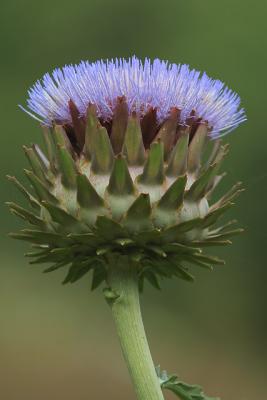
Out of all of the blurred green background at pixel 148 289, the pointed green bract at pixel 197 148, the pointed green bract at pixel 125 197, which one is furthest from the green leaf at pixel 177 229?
the blurred green background at pixel 148 289

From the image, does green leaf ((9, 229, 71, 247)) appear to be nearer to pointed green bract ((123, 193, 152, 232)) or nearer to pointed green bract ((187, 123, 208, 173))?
pointed green bract ((123, 193, 152, 232))

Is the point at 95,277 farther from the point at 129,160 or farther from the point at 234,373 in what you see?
the point at 234,373

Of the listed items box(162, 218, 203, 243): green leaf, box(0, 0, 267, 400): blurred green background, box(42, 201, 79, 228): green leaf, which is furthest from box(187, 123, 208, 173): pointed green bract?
box(0, 0, 267, 400): blurred green background

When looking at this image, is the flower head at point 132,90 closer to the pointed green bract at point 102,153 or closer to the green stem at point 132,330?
the pointed green bract at point 102,153

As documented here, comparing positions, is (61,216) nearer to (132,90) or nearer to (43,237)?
(43,237)

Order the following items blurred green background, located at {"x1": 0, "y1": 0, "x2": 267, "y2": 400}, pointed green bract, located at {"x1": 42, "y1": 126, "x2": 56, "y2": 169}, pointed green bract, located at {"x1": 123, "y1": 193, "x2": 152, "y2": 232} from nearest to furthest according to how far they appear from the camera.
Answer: pointed green bract, located at {"x1": 123, "y1": 193, "x2": 152, "y2": 232}
pointed green bract, located at {"x1": 42, "y1": 126, "x2": 56, "y2": 169}
blurred green background, located at {"x1": 0, "y1": 0, "x2": 267, "y2": 400}

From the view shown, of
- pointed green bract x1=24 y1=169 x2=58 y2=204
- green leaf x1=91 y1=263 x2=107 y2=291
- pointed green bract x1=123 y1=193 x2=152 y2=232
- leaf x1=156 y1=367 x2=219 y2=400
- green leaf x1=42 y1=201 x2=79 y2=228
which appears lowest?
leaf x1=156 y1=367 x2=219 y2=400

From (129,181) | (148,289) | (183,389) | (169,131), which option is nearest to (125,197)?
(129,181)
